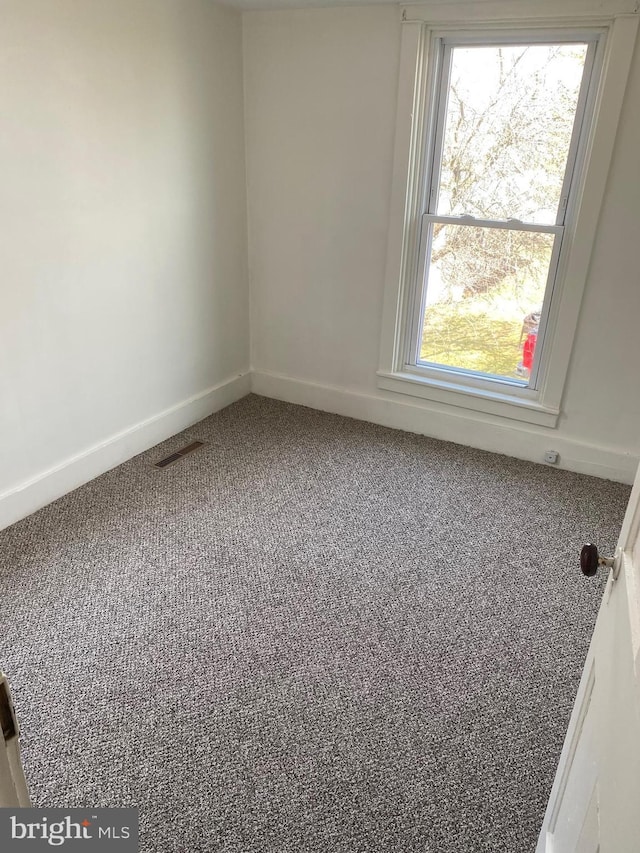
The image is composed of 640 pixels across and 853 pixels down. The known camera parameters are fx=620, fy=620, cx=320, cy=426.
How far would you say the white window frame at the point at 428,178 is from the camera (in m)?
2.53

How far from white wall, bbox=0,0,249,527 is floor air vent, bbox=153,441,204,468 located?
0.54 feet

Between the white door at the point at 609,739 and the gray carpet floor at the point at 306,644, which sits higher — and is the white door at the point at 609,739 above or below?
above

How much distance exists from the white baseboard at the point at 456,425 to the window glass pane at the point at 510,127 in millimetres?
1044

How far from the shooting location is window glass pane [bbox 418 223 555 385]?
9.87 ft

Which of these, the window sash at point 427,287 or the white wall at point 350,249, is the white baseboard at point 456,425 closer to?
the white wall at point 350,249

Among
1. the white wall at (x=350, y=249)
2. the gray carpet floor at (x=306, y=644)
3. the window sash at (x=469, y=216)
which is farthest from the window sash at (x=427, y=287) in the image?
the gray carpet floor at (x=306, y=644)

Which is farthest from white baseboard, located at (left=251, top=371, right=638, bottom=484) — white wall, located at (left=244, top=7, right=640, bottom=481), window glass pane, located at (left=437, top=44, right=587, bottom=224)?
window glass pane, located at (left=437, top=44, right=587, bottom=224)

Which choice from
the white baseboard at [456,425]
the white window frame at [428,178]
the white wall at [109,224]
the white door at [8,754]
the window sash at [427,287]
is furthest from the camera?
the white baseboard at [456,425]

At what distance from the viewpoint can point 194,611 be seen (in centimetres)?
219

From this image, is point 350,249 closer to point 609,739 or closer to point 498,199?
point 498,199

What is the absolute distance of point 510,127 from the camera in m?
2.83

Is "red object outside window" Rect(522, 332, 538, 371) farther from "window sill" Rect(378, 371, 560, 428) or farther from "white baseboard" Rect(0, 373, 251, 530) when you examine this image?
"white baseboard" Rect(0, 373, 251, 530)

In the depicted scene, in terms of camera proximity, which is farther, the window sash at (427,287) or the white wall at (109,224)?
the window sash at (427,287)

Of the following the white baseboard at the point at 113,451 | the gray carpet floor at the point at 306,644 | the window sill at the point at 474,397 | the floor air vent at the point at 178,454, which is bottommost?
the gray carpet floor at the point at 306,644
